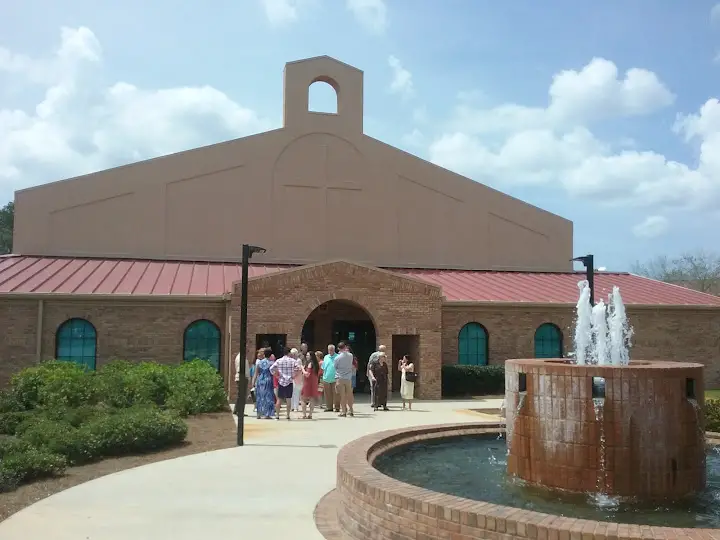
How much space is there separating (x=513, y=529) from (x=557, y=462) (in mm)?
2657

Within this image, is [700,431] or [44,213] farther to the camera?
[44,213]

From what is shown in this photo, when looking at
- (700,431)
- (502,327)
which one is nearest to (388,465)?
(700,431)

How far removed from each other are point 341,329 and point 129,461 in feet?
48.6

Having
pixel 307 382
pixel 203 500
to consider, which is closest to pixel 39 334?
pixel 307 382

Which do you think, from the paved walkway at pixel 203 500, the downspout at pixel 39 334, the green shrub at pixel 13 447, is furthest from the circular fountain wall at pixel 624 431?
the downspout at pixel 39 334

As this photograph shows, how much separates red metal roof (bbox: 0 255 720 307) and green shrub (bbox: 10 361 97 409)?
4.47m

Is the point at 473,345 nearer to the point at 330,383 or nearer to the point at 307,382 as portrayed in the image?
the point at 330,383

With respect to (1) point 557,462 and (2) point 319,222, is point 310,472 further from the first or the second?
(2) point 319,222

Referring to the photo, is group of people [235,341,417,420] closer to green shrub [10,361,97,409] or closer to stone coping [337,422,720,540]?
green shrub [10,361,97,409]

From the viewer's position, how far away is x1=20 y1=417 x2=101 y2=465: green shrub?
10812 millimetres

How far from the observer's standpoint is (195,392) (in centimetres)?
1669

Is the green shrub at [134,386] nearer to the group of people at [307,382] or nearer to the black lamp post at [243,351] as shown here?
the group of people at [307,382]

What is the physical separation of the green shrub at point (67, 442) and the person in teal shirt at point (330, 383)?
6540 mm

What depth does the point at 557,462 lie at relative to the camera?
787cm
